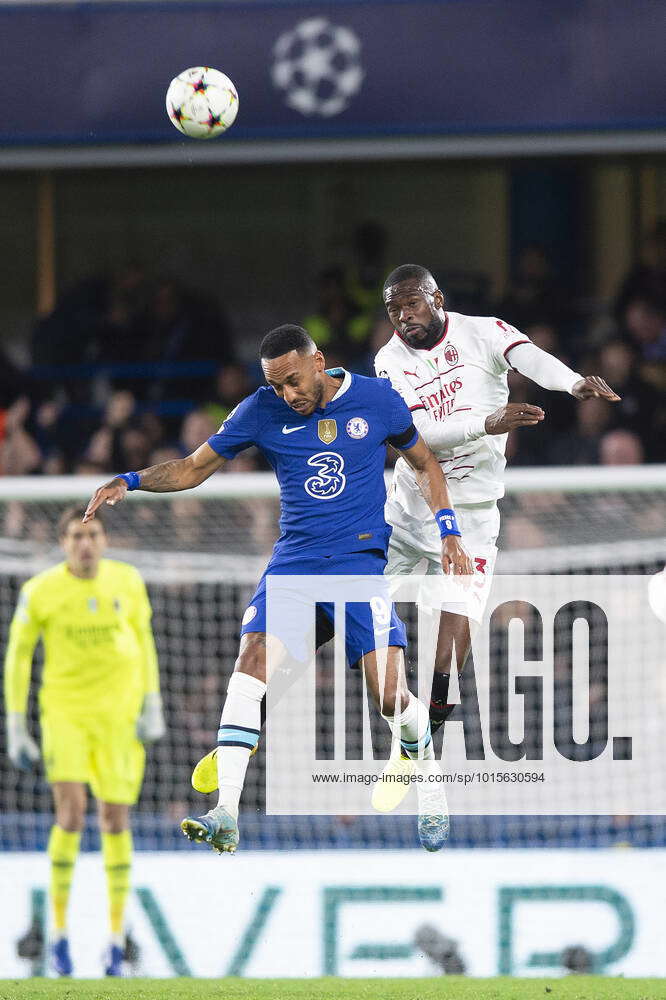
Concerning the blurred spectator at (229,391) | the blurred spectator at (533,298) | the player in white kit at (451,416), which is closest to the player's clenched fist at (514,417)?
the player in white kit at (451,416)

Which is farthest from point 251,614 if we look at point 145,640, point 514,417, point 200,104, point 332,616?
point 145,640

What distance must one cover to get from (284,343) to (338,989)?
4.19 m

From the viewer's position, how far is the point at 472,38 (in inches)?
493

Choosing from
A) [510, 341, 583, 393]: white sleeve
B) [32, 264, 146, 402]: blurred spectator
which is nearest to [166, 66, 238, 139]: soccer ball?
[510, 341, 583, 393]: white sleeve

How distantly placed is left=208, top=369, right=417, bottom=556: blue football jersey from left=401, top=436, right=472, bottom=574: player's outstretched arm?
77 mm

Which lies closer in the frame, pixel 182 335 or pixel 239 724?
pixel 239 724

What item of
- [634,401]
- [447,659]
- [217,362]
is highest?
[217,362]

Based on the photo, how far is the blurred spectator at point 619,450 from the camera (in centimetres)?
1185

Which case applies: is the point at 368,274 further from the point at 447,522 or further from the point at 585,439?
the point at 447,522

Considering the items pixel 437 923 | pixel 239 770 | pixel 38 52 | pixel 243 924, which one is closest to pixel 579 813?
pixel 437 923

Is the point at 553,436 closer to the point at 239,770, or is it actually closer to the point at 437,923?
the point at 437,923

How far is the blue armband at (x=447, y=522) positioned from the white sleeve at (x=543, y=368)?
652 mm

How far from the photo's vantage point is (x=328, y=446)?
7.32 m

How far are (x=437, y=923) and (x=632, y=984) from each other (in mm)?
1391
